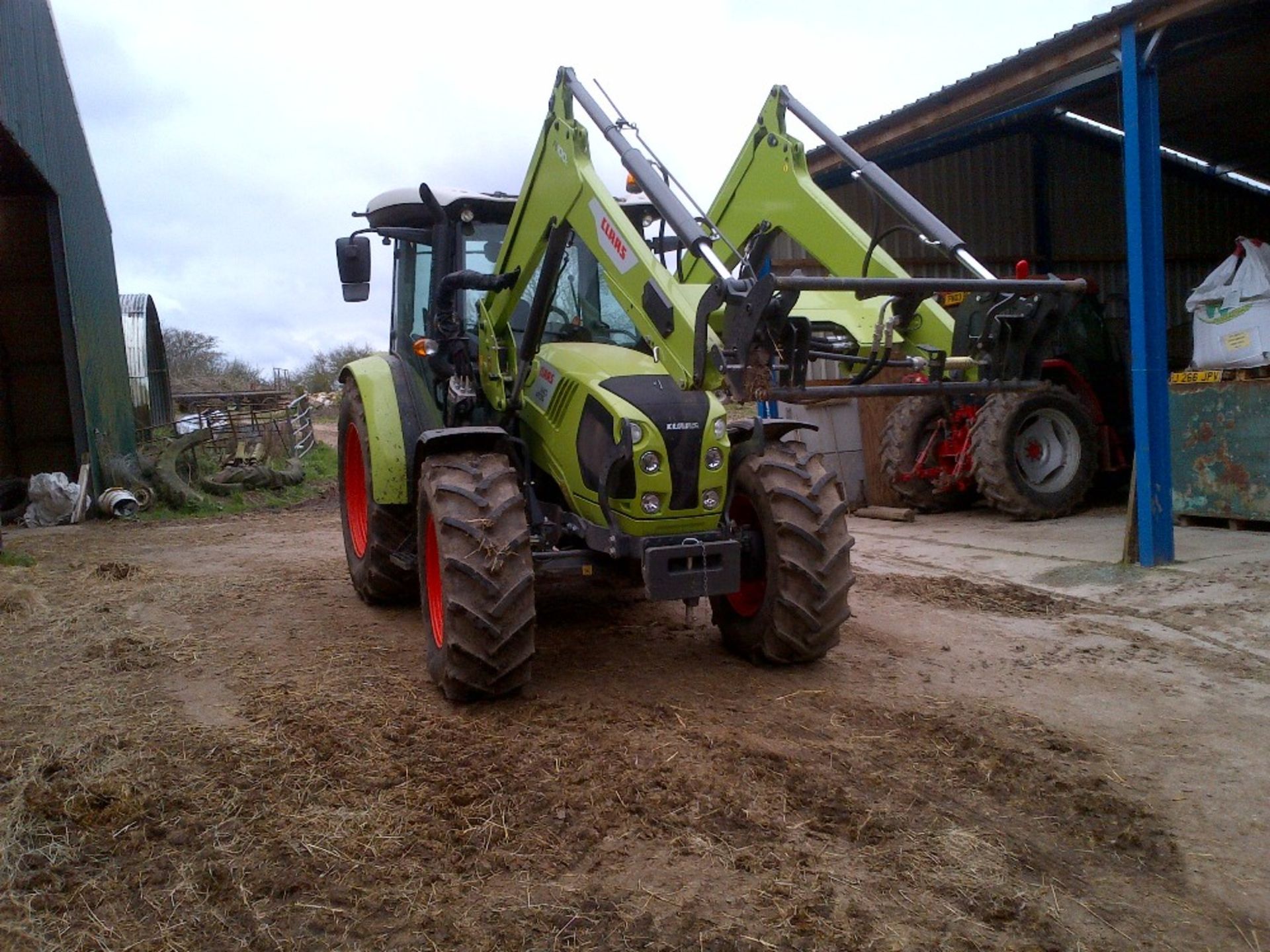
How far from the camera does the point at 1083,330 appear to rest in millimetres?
11812

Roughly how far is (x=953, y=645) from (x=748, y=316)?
2781mm

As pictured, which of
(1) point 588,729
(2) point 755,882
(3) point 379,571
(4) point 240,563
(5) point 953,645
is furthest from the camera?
(4) point 240,563

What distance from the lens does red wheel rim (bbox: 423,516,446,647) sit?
15.5 feet

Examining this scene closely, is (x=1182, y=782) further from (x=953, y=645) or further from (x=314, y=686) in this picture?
(x=314, y=686)

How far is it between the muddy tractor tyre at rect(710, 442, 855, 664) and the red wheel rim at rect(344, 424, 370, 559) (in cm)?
296

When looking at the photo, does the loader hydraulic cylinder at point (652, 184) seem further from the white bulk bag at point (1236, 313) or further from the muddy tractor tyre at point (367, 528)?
the white bulk bag at point (1236, 313)

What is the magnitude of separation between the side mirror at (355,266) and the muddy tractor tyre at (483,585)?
189 cm

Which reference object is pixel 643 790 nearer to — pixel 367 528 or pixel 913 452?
pixel 367 528

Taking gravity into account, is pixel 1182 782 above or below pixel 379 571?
below

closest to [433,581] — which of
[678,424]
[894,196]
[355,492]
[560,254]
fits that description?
[678,424]

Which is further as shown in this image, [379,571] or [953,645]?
[379,571]

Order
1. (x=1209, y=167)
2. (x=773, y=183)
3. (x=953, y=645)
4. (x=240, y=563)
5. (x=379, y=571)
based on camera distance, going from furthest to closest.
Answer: (x=1209, y=167), (x=240, y=563), (x=379, y=571), (x=953, y=645), (x=773, y=183)

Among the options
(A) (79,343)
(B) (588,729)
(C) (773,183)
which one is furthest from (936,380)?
(A) (79,343)

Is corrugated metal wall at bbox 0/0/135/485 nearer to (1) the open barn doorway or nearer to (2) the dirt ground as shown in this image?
(1) the open barn doorway
